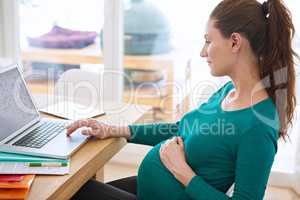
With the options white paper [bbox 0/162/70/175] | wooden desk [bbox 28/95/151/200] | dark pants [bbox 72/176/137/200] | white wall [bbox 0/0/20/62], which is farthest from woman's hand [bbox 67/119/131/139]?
white wall [bbox 0/0/20/62]

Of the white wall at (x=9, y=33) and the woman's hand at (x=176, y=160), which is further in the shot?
the white wall at (x=9, y=33)

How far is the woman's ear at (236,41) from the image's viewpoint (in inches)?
48.1

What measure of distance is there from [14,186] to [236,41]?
751mm

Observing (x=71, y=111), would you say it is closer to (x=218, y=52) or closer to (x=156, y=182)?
(x=156, y=182)

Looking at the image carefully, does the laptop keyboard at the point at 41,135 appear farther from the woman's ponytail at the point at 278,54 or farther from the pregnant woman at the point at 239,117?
the woman's ponytail at the point at 278,54

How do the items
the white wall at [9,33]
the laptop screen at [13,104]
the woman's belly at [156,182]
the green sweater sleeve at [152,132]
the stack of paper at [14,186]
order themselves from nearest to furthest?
the stack of paper at [14,186]
the woman's belly at [156,182]
the laptop screen at [13,104]
the green sweater sleeve at [152,132]
the white wall at [9,33]

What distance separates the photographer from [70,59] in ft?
9.71

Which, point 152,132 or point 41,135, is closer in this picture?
point 41,135

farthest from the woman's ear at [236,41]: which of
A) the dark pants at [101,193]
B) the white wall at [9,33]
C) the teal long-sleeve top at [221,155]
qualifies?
the white wall at [9,33]

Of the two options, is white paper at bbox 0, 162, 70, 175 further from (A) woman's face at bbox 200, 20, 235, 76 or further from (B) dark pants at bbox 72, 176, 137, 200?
(A) woman's face at bbox 200, 20, 235, 76

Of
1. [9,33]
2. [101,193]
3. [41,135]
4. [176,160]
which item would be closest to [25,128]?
[41,135]

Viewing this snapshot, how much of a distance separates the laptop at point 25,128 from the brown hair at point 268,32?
650 mm

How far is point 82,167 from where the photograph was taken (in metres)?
1.28

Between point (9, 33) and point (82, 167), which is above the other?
point (9, 33)
